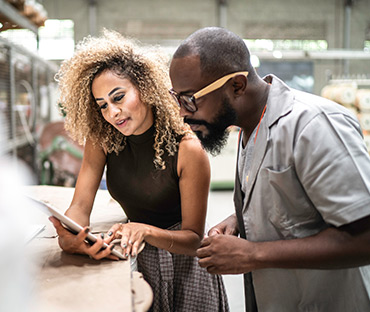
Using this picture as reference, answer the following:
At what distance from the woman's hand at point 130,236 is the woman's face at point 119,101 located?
0.45m

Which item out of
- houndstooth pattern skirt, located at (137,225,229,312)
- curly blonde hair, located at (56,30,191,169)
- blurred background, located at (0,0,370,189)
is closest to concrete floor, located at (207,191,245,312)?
houndstooth pattern skirt, located at (137,225,229,312)

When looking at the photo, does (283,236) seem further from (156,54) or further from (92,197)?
(156,54)

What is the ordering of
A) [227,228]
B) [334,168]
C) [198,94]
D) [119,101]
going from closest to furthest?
1. [334,168]
2. [198,94]
3. [227,228]
4. [119,101]

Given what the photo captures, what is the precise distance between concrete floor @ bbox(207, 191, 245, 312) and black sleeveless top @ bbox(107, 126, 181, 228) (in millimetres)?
399

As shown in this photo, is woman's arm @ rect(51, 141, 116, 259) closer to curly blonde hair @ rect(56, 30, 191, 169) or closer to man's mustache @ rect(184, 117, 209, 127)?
curly blonde hair @ rect(56, 30, 191, 169)

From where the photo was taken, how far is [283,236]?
1.25 meters

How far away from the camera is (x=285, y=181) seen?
1.18 m

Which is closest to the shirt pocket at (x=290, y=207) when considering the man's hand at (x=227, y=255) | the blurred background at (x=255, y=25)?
the man's hand at (x=227, y=255)

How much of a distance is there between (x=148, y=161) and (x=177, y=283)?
1.90 ft

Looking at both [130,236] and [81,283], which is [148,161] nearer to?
[130,236]

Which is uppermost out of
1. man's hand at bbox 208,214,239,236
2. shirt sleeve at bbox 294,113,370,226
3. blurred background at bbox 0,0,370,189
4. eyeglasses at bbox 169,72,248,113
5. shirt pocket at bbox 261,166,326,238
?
blurred background at bbox 0,0,370,189

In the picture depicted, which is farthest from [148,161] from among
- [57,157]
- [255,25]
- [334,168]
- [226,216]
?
[255,25]

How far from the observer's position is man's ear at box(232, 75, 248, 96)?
1.27m

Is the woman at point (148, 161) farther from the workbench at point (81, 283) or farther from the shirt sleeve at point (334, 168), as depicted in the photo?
the shirt sleeve at point (334, 168)
